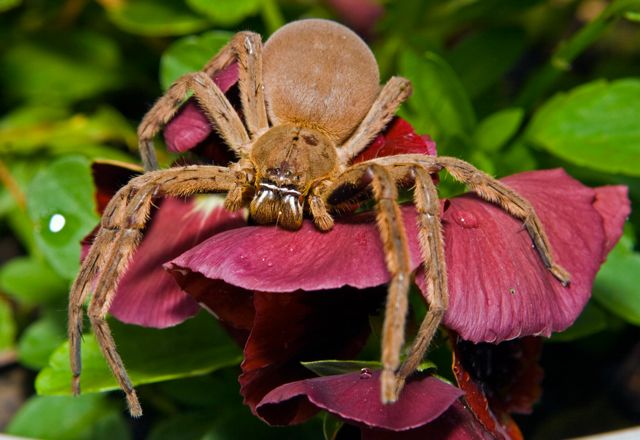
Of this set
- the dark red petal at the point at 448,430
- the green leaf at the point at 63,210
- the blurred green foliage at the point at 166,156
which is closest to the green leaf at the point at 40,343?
the blurred green foliage at the point at 166,156

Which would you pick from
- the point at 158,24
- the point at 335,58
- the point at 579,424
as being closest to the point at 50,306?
the point at 158,24

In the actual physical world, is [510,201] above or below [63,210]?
above

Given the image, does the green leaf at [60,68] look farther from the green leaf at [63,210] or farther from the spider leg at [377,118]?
the spider leg at [377,118]

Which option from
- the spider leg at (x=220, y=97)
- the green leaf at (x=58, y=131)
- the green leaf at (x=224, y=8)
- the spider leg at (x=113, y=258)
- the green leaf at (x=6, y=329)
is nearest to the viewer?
the spider leg at (x=113, y=258)

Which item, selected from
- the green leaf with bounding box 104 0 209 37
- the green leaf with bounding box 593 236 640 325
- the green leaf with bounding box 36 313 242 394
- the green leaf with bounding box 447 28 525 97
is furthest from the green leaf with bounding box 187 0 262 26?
the green leaf with bounding box 593 236 640 325

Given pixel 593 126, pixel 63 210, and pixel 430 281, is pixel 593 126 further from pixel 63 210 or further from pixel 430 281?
pixel 63 210

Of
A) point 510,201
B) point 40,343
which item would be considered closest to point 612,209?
point 510,201
